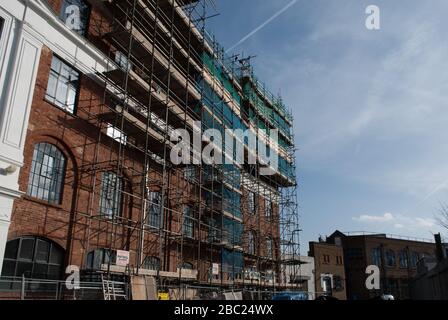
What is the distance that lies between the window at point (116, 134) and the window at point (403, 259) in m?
59.2

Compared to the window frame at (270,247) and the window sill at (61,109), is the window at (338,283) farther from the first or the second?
the window sill at (61,109)

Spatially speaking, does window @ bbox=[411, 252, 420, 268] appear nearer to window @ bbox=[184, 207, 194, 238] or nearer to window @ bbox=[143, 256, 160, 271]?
window @ bbox=[184, 207, 194, 238]

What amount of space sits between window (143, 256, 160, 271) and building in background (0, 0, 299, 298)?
0.19 ft

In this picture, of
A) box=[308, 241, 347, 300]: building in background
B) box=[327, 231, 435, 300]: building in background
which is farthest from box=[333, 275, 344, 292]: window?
box=[327, 231, 435, 300]: building in background

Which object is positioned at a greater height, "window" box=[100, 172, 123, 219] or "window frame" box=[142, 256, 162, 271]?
"window" box=[100, 172, 123, 219]

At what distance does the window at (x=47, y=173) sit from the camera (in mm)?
15094

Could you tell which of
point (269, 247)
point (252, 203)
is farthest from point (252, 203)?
point (269, 247)

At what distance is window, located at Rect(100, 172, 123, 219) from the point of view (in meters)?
18.4

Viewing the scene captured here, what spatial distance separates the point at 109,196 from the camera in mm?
18812

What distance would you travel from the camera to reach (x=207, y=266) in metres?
26.2

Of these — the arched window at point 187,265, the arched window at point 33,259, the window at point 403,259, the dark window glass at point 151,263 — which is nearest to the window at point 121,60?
the arched window at point 33,259

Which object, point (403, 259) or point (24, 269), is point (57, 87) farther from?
point (403, 259)

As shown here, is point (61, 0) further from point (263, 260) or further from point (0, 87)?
point (263, 260)
